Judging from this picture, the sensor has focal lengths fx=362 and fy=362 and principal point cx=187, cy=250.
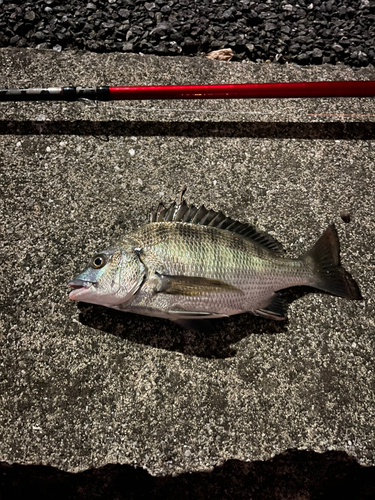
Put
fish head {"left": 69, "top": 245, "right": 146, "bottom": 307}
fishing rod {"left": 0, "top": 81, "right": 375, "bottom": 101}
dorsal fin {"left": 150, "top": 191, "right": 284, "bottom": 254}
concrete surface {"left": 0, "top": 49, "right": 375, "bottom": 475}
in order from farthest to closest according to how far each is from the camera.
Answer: fishing rod {"left": 0, "top": 81, "right": 375, "bottom": 101} < dorsal fin {"left": 150, "top": 191, "right": 284, "bottom": 254} < concrete surface {"left": 0, "top": 49, "right": 375, "bottom": 475} < fish head {"left": 69, "top": 245, "right": 146, "bottom": 307}

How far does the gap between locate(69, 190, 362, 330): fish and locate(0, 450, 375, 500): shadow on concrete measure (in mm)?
902

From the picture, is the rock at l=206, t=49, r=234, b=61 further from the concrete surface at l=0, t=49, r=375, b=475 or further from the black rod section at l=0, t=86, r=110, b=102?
the black rod section at l=0, t=86, r=110, b=102

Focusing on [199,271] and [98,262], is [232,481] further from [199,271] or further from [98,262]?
[98,262]

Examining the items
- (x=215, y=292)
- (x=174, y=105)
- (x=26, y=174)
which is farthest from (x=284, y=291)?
(x=26, y=174)

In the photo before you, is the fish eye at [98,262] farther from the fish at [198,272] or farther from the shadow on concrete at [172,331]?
the shadow on concrete at [172,331]

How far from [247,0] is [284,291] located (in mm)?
2723

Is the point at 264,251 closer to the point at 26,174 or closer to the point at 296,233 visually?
the point at 296,233

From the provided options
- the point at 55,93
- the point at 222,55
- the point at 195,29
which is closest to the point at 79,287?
the point at 55,93

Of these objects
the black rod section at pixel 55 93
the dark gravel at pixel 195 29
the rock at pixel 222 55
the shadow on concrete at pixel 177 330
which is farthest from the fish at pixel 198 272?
the dark gravel at pixel 195 29

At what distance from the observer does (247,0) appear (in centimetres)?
334

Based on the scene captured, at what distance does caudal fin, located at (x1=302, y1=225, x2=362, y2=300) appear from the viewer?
2.36 meters

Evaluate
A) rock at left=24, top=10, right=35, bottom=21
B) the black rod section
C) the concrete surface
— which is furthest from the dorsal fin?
rock at left=24, top=10, right=35, bottom=21

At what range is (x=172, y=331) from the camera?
95.5 inches

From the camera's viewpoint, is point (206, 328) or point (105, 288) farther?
point (206, 328)
